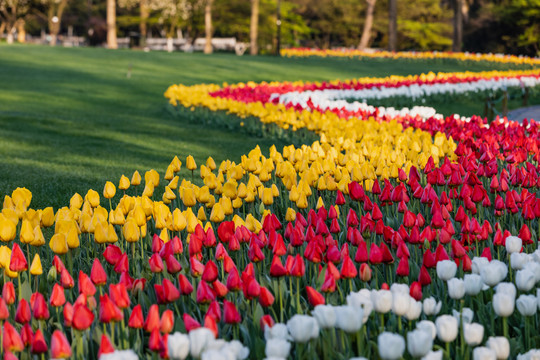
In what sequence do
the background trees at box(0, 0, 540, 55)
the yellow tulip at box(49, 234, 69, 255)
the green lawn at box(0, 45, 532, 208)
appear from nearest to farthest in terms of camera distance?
the yellow tulip at box(49, 234, 69, 255) < the green lawn at box(0, 45, 532, 208) < the background trees at box(0, 0, 540, 55)

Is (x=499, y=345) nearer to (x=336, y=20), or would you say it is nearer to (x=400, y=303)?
(x=400, y=303)

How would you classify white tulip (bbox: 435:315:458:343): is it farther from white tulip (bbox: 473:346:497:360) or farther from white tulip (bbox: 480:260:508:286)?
white tulip (bbox: 480:260:508:286)

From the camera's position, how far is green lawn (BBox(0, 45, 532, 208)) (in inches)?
336

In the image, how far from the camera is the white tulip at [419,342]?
2.30 metres

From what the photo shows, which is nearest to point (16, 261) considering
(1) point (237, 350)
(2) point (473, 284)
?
(1) point (237, 350)

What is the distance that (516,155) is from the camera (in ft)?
20.0

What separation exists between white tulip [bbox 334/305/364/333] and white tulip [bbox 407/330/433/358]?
0.67 feet

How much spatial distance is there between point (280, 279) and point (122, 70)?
2253cm

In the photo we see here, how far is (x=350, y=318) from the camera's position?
95.8 inches

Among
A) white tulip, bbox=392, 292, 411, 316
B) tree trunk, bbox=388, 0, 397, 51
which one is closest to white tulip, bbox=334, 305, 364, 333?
white tulip, bbox=392, 292, 411, 316

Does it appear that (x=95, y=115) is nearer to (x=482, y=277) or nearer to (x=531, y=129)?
(x=531, y=129)

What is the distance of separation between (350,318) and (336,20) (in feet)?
199

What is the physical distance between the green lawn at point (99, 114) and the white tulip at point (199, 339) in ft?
15.2

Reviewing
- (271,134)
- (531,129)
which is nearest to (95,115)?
(271,134)
